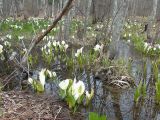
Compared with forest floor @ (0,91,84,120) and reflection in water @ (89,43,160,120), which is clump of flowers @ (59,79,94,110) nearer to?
forest floor @ (0,91,84,120)

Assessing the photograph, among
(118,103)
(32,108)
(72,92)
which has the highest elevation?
(72,92)

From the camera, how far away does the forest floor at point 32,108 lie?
356 cm

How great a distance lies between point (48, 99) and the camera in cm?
412

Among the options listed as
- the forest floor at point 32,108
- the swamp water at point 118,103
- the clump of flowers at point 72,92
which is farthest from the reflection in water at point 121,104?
the forest floor at point 32,108

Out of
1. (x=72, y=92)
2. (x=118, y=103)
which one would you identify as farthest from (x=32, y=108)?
(x=118, y=103)

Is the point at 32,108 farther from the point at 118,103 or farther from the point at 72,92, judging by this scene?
the point at 118,103

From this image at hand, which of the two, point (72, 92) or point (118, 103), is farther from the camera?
point (118, 103)

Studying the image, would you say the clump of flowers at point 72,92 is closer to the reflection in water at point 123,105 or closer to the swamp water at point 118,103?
the swamp water at point 118,103

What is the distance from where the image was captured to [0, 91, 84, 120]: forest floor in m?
3.56

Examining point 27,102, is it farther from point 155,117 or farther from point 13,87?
point 155,117

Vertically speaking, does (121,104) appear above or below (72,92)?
below

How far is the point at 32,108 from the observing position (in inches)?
149

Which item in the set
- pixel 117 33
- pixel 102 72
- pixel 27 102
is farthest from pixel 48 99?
pixel 117 33

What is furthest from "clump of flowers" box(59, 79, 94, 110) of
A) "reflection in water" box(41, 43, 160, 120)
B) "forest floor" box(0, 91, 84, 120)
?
"reflection in water" box(41, 43, 160, 120)
